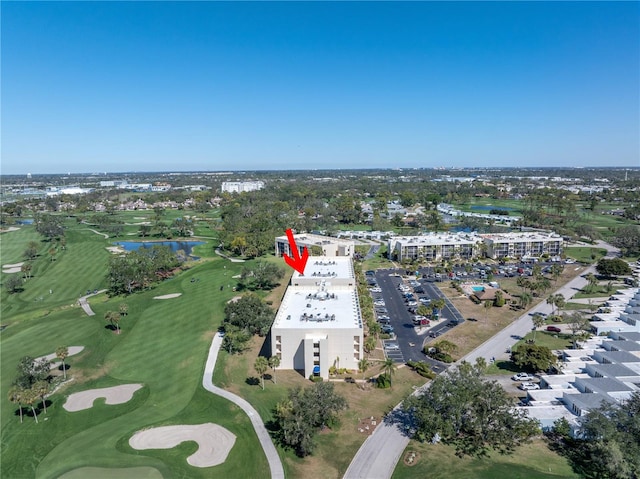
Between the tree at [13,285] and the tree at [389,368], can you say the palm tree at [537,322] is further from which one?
the tree at [13,285]

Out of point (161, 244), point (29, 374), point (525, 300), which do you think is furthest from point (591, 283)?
point (161, 244)

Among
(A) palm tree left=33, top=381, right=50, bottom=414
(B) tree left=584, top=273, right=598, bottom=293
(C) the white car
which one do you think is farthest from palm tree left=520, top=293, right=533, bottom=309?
(A) palm tree left=33, top=381, right=50, bottom=414

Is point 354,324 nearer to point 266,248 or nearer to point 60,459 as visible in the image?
point 60,459

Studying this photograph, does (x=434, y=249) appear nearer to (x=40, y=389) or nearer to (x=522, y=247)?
(x=522, y=247)

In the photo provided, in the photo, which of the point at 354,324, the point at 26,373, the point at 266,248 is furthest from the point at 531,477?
the point at 266,248

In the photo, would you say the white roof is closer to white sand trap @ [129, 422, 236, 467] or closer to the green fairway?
the green fairway

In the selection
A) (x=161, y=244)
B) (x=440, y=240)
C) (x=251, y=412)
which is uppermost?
(x=440, y=240)
